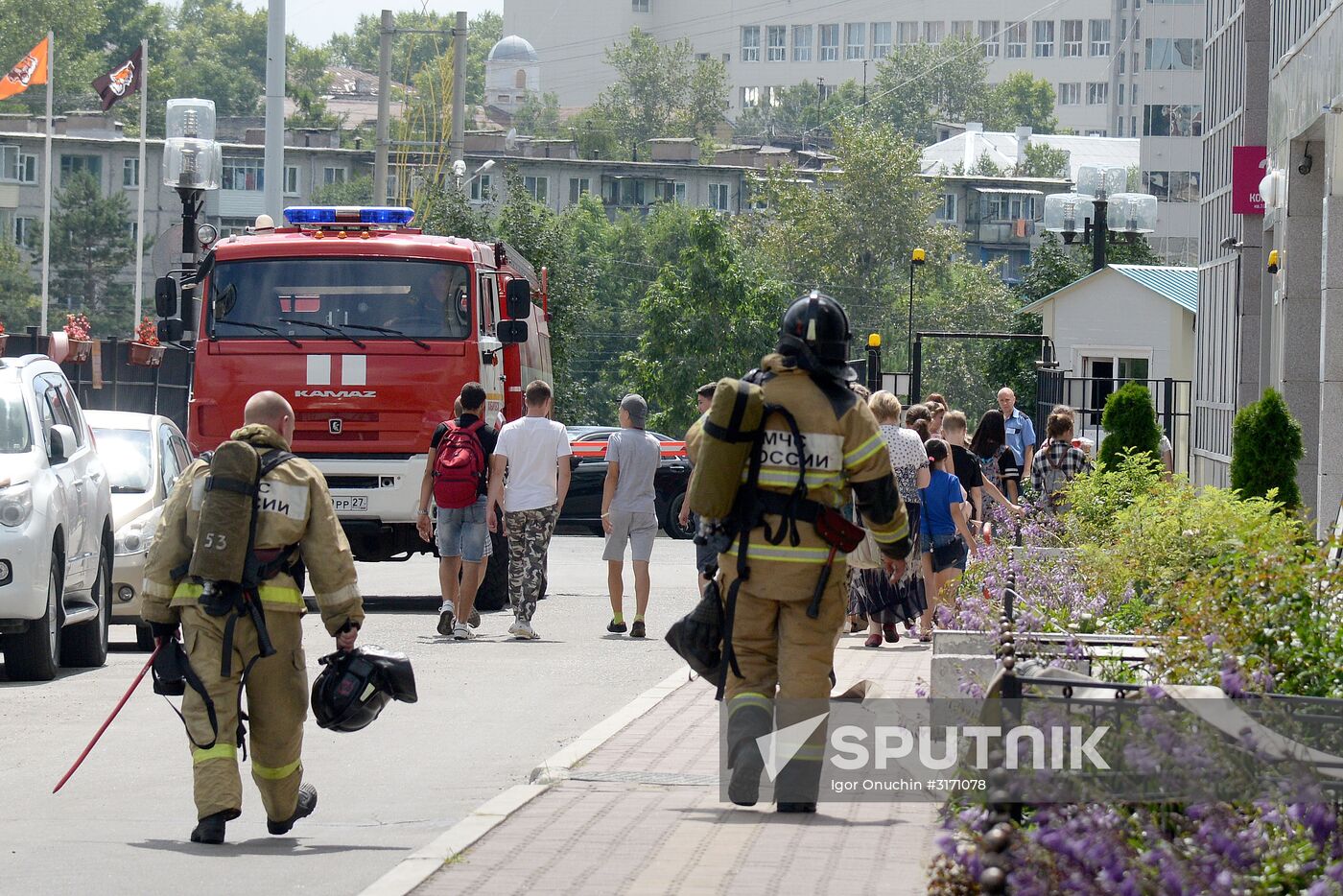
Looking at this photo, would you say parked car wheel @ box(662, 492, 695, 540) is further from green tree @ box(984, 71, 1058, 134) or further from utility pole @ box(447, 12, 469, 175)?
green tree @ box(984, 71, 1058, 134)

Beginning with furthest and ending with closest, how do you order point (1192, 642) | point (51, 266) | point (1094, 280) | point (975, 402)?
point (51, 266), point (975, 402), point (1094, 280), point (1192, 642)

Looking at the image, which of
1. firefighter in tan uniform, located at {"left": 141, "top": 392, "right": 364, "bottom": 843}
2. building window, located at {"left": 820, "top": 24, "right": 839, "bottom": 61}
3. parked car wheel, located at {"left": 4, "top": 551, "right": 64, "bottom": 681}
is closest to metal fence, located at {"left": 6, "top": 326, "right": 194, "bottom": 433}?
parked car wheel, located at {"left": 4, "top": 551, "right": 64, "bottom": 681}

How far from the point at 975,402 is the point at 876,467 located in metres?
78.0

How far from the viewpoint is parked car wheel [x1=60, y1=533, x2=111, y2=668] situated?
13.1m

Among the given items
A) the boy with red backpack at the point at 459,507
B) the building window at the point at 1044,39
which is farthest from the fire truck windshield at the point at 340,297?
the building window at the point at 1044,39

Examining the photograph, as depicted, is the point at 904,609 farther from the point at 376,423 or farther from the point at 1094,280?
the point at 1094,280

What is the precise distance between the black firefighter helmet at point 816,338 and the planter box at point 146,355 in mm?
22495

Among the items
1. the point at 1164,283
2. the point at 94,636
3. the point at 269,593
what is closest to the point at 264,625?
the point at 269,593

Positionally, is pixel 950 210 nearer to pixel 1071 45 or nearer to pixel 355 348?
pixel 1071 45

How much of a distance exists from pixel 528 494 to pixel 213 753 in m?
7.62

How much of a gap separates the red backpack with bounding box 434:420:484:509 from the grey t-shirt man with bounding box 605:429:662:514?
1009 millimetres

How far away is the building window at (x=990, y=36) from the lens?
15900 centimetres

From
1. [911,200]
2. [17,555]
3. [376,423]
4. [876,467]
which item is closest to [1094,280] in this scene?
[376,423]

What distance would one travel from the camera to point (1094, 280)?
38.3 metres
